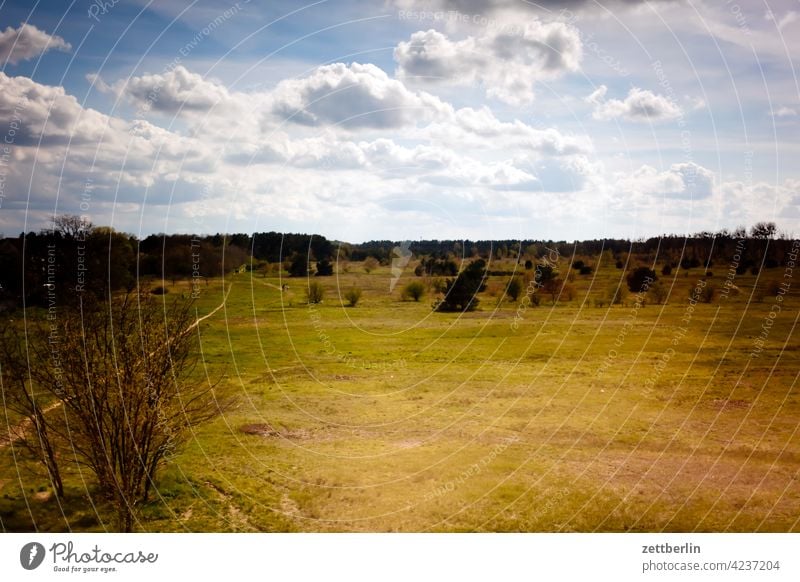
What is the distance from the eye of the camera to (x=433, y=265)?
81.8 m

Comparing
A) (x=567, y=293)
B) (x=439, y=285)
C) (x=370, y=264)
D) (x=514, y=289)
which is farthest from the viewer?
(x=370, y=264)

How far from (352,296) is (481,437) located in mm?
36386

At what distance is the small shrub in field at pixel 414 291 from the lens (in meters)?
64.0

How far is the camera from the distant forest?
3120 centimetres

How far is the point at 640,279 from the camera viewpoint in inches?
2576

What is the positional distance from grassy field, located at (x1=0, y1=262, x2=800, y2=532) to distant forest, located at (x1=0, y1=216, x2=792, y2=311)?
22.6ft

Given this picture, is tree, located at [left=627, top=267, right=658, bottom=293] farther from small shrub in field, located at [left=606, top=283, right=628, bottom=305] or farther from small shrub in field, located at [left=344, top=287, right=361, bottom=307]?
small shrub in field, located at [left=344, top=287, right=361, bottom=307]

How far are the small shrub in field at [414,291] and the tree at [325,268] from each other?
13592 millimetres

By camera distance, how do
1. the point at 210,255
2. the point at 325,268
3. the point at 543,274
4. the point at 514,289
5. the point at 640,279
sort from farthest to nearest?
the point at 325,268 < the point at 543,274 < the point at 514,289 < the point at 640,279 < the point at 210,255

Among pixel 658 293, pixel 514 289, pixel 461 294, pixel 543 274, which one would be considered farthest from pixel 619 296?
pixel 461 294

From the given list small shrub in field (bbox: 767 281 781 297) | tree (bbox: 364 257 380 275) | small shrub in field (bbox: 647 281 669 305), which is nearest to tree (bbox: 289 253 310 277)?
tree (bbox: 364 257 380 275)

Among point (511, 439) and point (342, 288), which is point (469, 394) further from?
point (342, 288)

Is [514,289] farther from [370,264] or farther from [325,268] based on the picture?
[325,268]

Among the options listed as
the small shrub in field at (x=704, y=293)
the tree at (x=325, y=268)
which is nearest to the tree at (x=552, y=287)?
the small shrub in field at (x=704, y=293)
